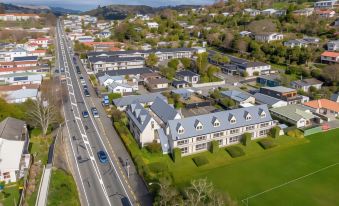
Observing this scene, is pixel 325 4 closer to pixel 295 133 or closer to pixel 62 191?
pixel 295 133

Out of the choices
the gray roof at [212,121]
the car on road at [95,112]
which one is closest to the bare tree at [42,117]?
the car on road at [95,112]

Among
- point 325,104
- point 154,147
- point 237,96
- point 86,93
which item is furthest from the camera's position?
point 86,93

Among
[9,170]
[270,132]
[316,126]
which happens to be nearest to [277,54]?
[316,126]

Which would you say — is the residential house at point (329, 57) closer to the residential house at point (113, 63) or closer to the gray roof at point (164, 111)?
the residential house at point (113, 63)

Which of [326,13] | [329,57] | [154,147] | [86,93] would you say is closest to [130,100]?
[86,93]

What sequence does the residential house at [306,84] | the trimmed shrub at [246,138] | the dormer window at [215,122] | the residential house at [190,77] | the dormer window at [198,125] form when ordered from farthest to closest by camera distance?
1. the residential house at [190,77]
2. the residential house at [306,84]
3. the trimmed shrub at [246,138]
4. the dormer window at [215,122]
5. the dormer window at [198,125]

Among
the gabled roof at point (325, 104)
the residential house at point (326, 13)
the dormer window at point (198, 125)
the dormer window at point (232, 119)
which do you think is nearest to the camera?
the dormer window at point (198, 125)
